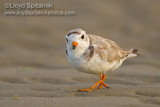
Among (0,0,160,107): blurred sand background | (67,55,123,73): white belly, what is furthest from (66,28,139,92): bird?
(0,0,160,107): blurred sand background

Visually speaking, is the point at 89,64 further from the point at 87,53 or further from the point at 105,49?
the point at 105,49

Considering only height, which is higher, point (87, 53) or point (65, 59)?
point (65, 59)

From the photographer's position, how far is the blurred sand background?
18.6ft

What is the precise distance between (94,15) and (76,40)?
34.1ft

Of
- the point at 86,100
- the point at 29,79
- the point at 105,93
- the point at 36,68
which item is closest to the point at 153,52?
the point at 36,68

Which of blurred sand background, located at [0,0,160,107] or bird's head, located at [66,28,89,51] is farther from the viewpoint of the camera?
bird's head, located at [66,28,89,51]

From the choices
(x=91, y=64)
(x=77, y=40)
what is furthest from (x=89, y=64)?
(x=77, y=40)

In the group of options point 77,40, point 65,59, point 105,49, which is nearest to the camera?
point 77,40

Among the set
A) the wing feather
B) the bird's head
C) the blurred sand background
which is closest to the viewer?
the blurred sand background

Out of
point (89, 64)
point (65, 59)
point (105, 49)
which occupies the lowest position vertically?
point (89, 64)

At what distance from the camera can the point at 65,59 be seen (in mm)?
11461

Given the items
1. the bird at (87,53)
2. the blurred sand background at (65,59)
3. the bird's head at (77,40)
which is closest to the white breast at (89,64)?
the bird at (87,53)

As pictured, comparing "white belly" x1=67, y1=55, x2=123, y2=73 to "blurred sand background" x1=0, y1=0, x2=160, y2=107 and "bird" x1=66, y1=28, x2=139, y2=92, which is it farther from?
"blurred sand background" x1=0, y1=0, x2=160, y2=107

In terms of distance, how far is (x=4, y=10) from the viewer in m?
15.8
